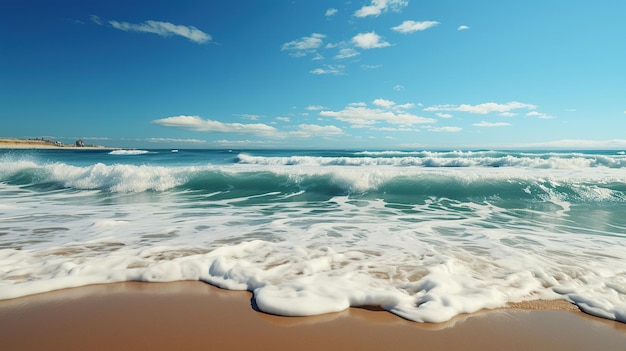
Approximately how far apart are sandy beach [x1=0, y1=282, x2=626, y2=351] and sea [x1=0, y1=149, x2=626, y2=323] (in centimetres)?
16

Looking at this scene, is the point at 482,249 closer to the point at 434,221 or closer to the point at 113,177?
the point at 434,221

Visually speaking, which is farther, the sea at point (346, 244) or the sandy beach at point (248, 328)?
the sea at point (346, 244)

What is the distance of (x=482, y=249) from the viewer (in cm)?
460

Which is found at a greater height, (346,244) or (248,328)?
(248,328)

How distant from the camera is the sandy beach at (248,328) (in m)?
2.21

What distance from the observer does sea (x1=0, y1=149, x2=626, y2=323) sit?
9.89 feet

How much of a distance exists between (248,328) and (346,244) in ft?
8.66

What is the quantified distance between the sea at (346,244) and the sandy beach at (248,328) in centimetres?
16

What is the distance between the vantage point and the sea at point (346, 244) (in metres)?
3.02

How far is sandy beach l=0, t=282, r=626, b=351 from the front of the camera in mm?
2205

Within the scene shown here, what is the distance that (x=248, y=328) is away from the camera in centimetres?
241

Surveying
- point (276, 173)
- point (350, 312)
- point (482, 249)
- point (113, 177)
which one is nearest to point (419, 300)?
point (350, 312)

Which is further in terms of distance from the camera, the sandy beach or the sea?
the sea

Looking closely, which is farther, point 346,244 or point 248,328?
point 346,244
